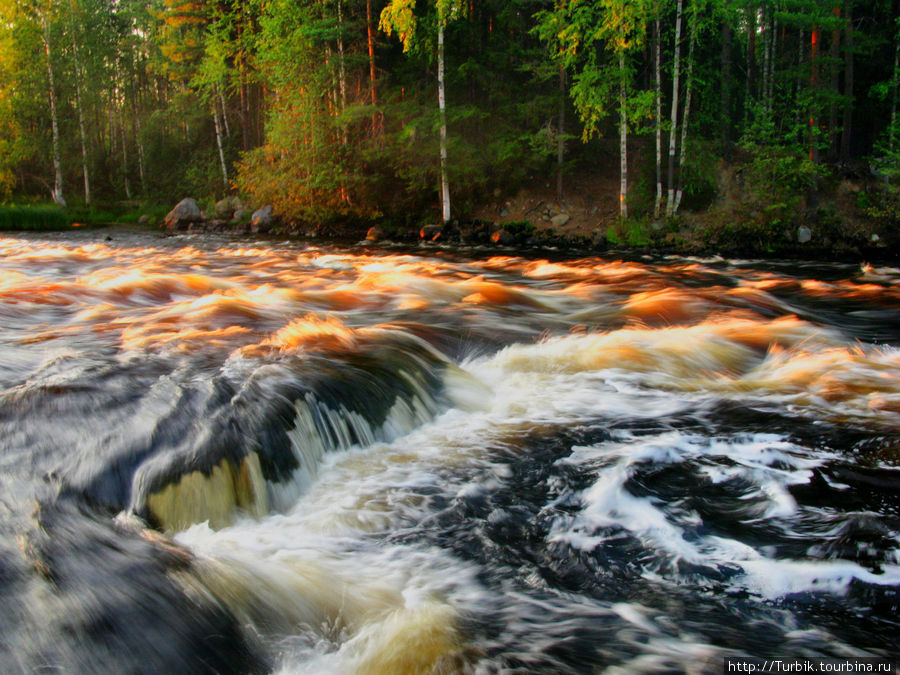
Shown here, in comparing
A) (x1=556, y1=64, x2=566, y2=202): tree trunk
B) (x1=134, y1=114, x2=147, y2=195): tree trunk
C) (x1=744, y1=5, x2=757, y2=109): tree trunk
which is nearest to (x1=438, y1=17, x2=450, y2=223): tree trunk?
(x1=556, y1=64, x2=566, y2=202): tree trunk

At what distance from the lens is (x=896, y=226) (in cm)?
1525

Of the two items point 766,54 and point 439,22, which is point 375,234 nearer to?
point 439,22

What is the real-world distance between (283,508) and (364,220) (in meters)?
19.7

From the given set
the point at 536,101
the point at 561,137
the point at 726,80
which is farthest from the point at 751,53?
the point at 561,137

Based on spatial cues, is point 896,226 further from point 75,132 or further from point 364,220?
point 75,132

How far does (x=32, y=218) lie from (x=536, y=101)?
1954 centimetres

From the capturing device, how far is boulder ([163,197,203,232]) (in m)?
25.2

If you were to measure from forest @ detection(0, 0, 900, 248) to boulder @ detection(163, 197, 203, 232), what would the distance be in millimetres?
2380

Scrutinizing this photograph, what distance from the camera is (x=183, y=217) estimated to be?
2544 cm

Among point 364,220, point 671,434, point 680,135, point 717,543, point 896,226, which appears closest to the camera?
point 717,543

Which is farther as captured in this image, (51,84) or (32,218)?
(51,84)

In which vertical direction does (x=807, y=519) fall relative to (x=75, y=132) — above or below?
below

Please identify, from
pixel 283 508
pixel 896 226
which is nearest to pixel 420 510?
pixel 283 508

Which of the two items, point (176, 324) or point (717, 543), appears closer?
point (717, 543)
